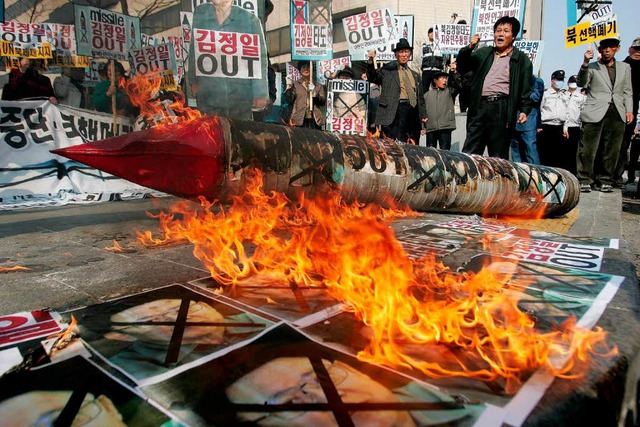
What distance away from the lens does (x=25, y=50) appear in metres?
10.7

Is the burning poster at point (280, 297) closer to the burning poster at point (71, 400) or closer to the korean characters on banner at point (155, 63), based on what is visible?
the burning poster at point (71, 400)

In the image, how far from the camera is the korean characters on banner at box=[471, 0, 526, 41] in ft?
29.2

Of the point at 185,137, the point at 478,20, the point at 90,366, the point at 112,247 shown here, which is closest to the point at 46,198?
the point at 112,247

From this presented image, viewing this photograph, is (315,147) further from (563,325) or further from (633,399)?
(633,399)

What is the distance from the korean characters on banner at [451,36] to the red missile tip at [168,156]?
30.7 feet

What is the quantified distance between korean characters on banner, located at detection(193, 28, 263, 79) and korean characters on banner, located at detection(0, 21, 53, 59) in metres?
7.35

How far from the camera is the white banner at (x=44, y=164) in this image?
5.77m

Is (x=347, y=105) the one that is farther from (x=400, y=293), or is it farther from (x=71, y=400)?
(x=71, y=400)

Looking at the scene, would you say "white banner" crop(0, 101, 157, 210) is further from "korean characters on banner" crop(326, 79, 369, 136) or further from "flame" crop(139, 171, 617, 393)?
"korean characters on banner" crop(326, 79, 369, 136)

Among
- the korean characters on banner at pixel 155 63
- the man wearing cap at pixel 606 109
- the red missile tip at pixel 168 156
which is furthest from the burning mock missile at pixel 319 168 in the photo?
the korean characters on banner at pixel 155 63

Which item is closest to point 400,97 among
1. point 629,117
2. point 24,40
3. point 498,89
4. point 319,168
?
point 498,89

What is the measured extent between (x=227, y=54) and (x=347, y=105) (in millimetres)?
4882

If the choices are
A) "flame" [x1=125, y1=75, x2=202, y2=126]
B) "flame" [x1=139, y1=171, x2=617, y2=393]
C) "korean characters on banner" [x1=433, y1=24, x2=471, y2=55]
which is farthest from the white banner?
"korean characters on banner" [x1=433, y1=24, x2=471, y2=55]

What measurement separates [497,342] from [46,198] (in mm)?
6089
